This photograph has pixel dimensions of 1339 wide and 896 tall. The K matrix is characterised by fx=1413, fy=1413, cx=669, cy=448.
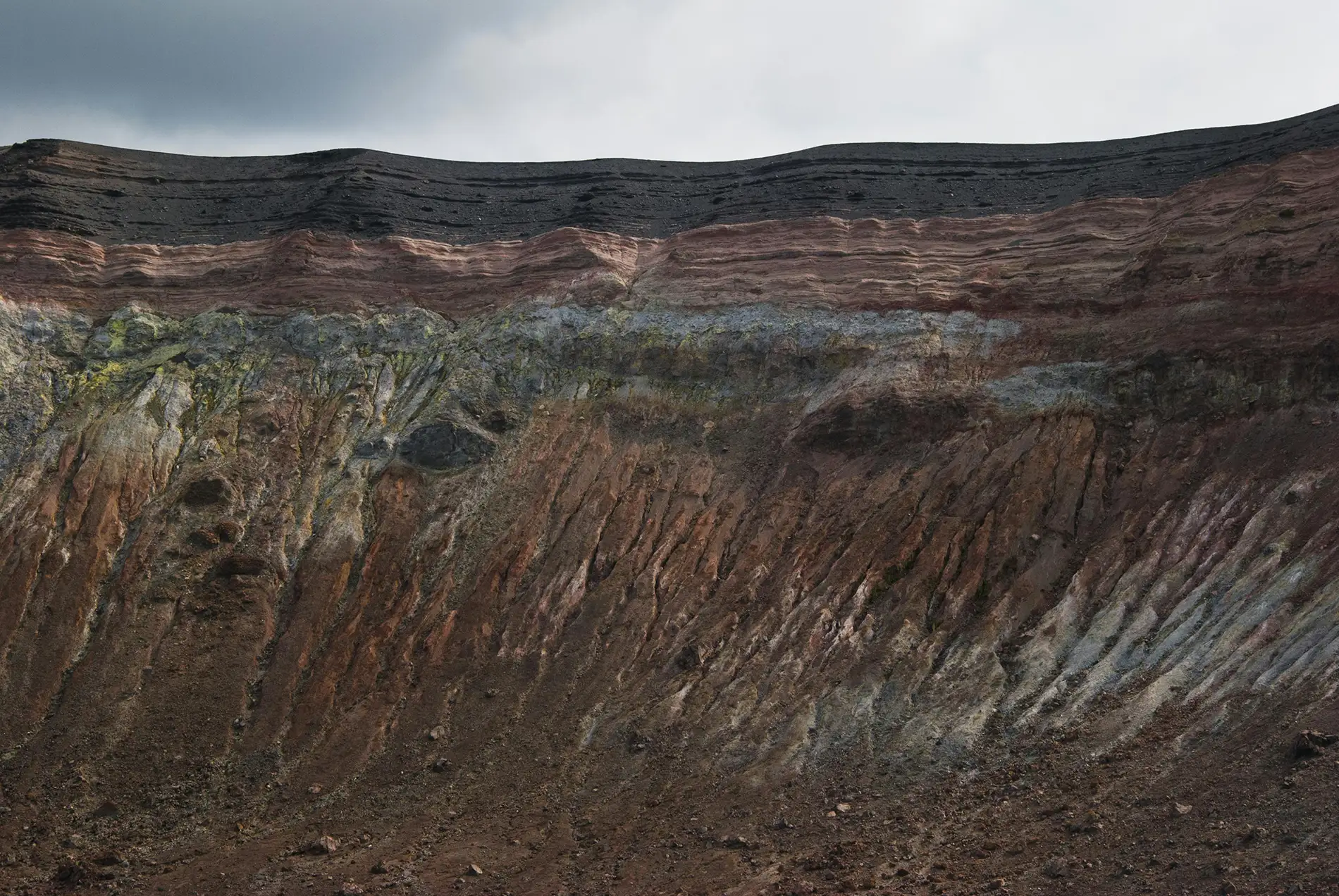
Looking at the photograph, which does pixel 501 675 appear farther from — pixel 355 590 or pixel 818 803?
pixel 818 803

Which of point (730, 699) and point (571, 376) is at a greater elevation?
point (571, 376)

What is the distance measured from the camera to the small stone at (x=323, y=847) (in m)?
24.3

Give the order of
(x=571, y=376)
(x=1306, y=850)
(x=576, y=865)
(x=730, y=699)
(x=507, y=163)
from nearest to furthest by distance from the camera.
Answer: (x=1306, y=850) → (x=576, y=865) → (x=730, y=699) → (x=571, y=376) → (x=507, y=163)

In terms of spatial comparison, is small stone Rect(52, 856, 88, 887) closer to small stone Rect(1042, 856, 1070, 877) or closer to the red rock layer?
small stone Rect(1042, 856, 1070, 877)

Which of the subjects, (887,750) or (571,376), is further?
(571,376)

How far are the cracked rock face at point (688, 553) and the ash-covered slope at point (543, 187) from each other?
4.05ft

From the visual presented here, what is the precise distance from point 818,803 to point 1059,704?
4.53 m

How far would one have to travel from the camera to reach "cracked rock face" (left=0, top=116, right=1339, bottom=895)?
22906 mm

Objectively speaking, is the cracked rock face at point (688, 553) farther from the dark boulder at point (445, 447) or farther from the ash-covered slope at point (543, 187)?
the ash-covered slope at point (543, 187)

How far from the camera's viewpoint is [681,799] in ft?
79.7

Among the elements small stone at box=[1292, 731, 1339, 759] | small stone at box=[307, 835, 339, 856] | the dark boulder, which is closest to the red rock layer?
the dark boulder

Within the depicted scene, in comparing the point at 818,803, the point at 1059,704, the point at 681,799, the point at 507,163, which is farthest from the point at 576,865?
the point at 507,163

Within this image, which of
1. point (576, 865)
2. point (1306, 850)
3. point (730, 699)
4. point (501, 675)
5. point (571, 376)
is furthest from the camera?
point (571, 376)

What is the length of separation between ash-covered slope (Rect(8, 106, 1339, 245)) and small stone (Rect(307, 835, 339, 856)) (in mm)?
21753
